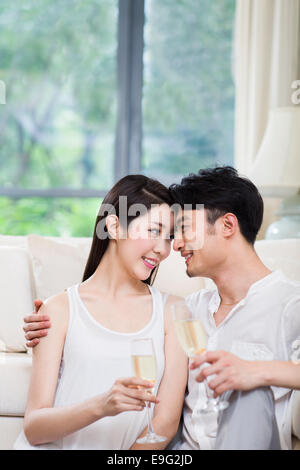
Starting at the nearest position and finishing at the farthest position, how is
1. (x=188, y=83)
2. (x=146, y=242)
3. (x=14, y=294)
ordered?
(x=146, y=242), (x=14, y=294), (x=188, y=83)

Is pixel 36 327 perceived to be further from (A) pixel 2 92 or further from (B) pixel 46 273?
(A) pixel 2 92

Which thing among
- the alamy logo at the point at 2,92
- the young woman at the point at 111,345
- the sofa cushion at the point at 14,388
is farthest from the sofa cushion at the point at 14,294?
the alamy logo at the point at 2,92

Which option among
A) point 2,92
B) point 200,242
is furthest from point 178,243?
point 2,92

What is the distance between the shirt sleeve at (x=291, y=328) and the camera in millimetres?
1335

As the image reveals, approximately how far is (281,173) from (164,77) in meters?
1.34

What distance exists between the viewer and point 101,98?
3.71 metres

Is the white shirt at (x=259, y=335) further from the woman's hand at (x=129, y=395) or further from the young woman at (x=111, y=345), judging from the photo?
the woman's hand at (x=129, y=395)

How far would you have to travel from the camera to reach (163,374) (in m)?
1.41

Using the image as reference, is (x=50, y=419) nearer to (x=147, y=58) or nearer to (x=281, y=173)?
(x=281, y=173)

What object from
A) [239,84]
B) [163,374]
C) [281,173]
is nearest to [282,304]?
[163,374]

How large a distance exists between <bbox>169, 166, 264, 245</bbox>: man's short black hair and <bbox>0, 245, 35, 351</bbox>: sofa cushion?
2.71 feet

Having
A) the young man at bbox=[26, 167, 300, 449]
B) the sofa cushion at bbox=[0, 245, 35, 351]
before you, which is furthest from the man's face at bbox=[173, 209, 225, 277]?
the sofa cushion at bbox=[0, 245, 35, 351]

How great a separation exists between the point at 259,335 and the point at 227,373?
255 millimetres

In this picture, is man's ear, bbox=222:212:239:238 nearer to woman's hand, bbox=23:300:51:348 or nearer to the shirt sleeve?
the shirt sleeve
